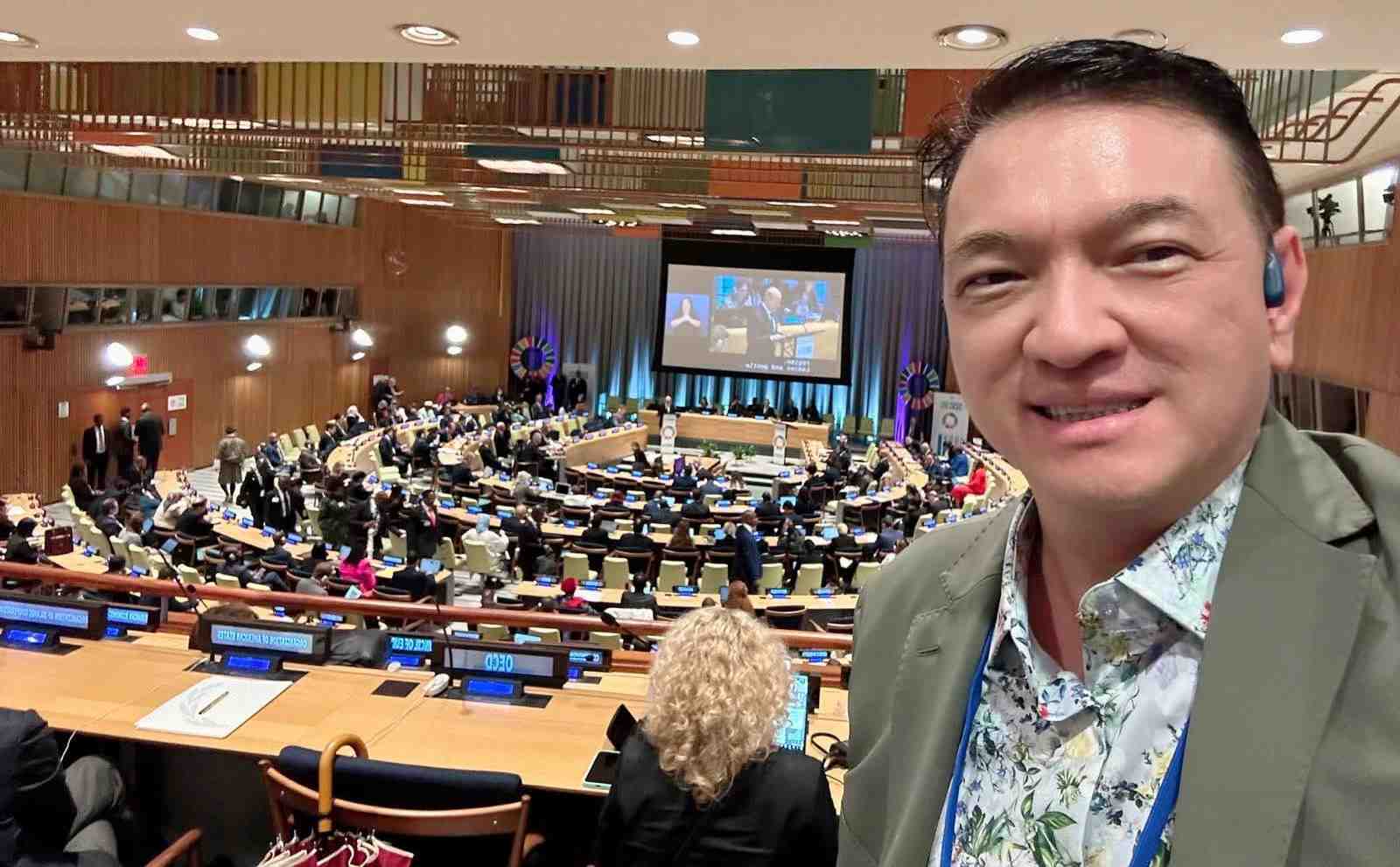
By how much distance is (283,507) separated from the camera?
42.8 ft

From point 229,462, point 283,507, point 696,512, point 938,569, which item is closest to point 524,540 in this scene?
point 696,512

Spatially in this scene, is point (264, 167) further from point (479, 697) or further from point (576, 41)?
point (479, 697)

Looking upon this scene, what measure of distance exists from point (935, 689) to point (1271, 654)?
0.38 meters

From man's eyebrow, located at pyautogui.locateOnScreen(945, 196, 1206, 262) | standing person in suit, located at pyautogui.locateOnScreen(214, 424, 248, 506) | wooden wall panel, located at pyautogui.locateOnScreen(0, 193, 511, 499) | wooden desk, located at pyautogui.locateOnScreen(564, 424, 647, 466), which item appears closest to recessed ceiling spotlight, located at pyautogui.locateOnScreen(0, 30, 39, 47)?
man's eyebrow, located at pyautogui.locateOnScreen(945, 196, 1206, 262)

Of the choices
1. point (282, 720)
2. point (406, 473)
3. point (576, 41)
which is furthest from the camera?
point (406, 473)

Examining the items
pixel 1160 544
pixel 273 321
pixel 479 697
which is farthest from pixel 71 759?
pixel 273 321

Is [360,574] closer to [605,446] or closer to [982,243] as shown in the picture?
[982,243]

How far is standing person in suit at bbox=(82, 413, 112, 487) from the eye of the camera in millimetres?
15516

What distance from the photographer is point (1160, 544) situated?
32.9 inches

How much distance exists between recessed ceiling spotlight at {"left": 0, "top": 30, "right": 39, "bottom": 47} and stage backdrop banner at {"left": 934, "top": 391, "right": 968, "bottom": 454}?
19.9m

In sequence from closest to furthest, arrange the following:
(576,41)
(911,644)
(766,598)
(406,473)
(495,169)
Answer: (911,644), (576,41), (766,598), (495,169), (406,473)

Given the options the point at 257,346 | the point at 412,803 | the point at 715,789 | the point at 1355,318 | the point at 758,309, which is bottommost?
the point at 412,803

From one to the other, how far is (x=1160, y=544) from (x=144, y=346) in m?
19.2

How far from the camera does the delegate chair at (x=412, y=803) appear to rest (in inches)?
107
